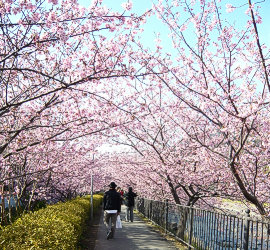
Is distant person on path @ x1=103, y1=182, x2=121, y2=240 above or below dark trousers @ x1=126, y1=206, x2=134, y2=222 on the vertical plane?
above

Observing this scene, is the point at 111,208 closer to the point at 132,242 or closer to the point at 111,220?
the point at 111,220

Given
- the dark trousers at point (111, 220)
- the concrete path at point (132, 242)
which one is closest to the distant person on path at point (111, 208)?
the dark trousers at point (111, 220)

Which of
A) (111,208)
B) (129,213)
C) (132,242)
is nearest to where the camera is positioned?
(132,242)

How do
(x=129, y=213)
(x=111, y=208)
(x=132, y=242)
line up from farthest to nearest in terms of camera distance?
(x=129, y=213), (x=111, y=208), (x=132, y=242)

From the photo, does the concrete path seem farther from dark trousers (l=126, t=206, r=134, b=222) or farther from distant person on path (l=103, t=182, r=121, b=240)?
dark trousers (l=126, t=206, r=134, b=222)

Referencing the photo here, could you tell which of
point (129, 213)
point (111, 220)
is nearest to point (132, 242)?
point (111, 220)

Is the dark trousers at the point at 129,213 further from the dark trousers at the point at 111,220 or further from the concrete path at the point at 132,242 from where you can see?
the dark trousers at the point at 111,220

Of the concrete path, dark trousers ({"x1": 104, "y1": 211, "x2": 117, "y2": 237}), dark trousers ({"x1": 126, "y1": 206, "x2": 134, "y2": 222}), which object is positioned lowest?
dark trousers ({"x1": 126, "y1": 206, "x2": 134, "y2": 222})

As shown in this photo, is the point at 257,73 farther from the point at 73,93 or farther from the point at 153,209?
the point at 153,209

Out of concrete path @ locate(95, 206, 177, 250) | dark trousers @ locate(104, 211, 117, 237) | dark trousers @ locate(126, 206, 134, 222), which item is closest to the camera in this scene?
concrete path @ locate(95, 206, 177, 250)

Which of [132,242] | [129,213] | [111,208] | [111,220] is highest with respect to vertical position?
[111,208]

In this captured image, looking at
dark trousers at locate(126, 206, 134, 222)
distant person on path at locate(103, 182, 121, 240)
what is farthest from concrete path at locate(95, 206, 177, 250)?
dark trousers at locate(126, 206, 134, 222)

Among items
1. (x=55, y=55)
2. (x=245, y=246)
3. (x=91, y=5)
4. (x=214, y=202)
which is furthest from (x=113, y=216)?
(x=214, y=202)

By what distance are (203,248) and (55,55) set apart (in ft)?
18.6
